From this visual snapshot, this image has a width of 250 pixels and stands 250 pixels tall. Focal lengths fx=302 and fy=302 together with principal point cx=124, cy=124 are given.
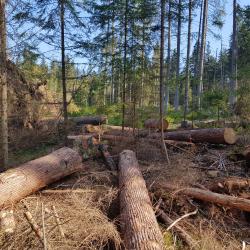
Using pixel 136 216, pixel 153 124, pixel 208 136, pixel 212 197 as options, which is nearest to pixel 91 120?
pixel 153 124

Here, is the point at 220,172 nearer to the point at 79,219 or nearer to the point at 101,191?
the point at 101,191

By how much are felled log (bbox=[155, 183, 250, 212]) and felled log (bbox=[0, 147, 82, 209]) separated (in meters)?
2.36

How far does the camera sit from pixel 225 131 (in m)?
10.6

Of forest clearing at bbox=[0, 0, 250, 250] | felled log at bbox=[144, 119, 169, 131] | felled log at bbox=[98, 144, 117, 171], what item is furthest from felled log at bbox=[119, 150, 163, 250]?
felled log at bbox=[144, 119, 169, 131]

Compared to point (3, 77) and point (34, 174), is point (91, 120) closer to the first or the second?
point (3, 77)

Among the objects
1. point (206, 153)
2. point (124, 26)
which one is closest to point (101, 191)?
point (206, 153)

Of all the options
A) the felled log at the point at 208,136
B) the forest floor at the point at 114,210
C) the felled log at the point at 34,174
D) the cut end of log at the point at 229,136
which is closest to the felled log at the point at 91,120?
the felled log at the point at 208,136

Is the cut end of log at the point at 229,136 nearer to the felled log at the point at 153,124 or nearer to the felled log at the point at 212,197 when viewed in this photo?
the felled log at the point at 153,124

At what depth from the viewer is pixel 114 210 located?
5.94 metres

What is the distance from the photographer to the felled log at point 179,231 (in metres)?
4.70

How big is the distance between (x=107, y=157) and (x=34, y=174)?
335 cm

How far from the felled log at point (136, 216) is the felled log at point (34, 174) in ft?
4.75

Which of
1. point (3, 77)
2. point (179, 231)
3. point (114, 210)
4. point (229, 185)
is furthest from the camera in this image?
point (3, 77)

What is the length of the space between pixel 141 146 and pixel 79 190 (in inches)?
166
